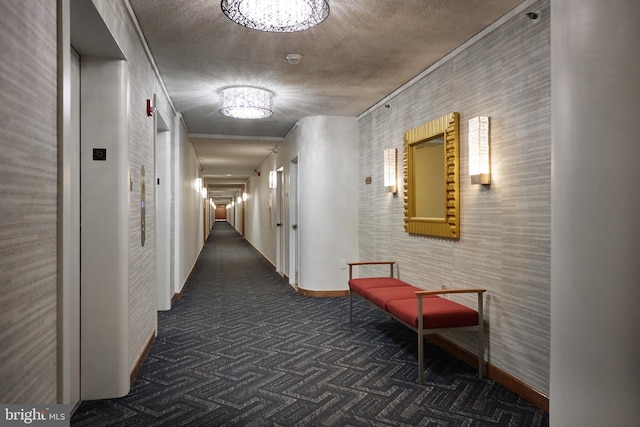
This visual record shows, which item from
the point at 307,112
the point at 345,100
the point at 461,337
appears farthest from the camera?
the point at 307,112

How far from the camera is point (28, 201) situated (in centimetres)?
136

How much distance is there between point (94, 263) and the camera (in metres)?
2.59

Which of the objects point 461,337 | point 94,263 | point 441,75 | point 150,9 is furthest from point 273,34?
point 461,337

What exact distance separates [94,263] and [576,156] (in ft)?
8.84

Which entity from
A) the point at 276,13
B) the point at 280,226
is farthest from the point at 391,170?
the point at 280,226

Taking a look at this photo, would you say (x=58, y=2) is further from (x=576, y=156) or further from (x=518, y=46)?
(x=518, y=46)

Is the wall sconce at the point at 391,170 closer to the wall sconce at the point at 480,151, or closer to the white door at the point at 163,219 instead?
the wall sconce at the point at 480,151

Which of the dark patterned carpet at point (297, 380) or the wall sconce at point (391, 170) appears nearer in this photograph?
the dark patterned carpet at point (297, 380)

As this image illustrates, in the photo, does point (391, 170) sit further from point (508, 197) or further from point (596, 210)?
point (596, 210)

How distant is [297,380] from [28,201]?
228 cm

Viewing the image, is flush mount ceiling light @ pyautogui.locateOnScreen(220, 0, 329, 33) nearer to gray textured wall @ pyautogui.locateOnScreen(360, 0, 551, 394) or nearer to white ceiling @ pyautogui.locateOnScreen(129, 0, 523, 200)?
white ceiling @ pyautogui.locateOnScreen(129, 0, 523, 200)
